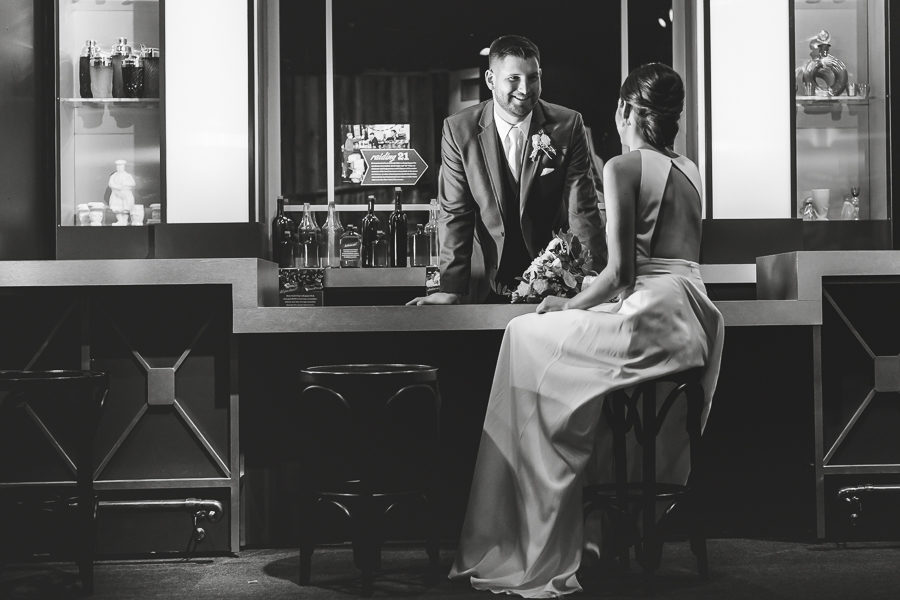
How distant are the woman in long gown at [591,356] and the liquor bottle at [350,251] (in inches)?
88.9

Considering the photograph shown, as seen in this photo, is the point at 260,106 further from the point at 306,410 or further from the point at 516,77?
the point at 306,410

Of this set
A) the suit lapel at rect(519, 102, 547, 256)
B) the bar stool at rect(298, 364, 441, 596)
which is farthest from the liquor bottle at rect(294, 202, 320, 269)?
the bar stool at rect(298, 364, 441, 596)

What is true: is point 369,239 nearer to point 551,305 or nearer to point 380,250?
point 380,250

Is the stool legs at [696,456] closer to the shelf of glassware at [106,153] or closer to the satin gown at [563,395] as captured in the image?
the satin gown at [563,395]

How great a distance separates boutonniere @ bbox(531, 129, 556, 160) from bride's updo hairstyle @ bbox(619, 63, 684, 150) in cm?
71

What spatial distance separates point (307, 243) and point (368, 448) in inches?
104

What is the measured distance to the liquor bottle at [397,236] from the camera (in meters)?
5.36

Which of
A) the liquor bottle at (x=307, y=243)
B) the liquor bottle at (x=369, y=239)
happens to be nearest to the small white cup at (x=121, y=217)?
the liquor bottle at (x=307, y=243)

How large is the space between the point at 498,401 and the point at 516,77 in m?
1.35

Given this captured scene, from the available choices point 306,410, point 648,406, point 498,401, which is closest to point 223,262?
point 306,410

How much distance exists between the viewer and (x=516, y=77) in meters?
3.75

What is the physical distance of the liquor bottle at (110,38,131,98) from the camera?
5066 mm

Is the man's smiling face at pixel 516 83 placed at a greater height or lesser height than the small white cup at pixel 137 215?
greater

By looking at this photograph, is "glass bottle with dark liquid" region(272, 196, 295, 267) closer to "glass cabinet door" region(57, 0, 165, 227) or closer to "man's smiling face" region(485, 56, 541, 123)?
"glass cabinet door" region(57, 0, 165, 227)
